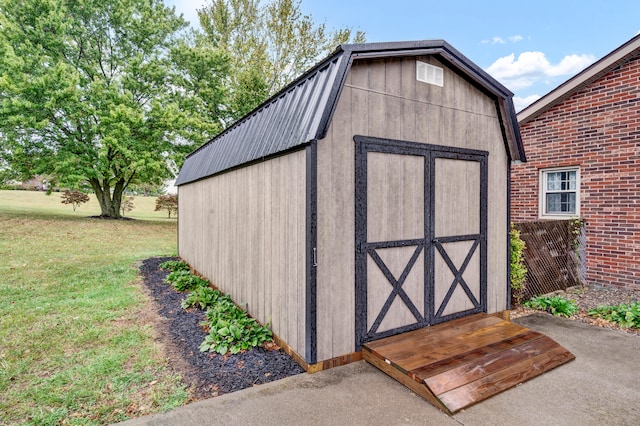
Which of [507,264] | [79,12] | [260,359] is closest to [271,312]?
[260,359]

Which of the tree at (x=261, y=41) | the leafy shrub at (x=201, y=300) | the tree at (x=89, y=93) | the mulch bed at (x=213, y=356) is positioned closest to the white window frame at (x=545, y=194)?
the mulch bed at (x=213, y=356)

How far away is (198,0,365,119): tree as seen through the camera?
17719 mm

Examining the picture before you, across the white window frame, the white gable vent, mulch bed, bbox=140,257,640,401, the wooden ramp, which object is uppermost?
the white gable vent

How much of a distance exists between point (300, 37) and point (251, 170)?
16.1 m

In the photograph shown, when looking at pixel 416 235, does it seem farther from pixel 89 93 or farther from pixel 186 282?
pixel 89 93

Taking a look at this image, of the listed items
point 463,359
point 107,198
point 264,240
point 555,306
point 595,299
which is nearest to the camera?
point 463,359

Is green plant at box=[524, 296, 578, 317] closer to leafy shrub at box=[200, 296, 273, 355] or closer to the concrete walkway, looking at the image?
the concrete walkway

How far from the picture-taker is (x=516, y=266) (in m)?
5.47

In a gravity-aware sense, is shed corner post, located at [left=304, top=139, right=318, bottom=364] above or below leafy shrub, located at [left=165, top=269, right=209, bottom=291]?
above

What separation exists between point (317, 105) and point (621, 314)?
17.3 ft

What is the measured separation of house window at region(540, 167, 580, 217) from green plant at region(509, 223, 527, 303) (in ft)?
8.99

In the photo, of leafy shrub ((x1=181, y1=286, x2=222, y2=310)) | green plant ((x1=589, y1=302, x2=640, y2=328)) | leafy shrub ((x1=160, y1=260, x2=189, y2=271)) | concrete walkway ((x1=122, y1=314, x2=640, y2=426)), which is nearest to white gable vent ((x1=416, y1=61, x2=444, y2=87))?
concrete walkway ((x1=122, y1=314, x2=640, y2=426))

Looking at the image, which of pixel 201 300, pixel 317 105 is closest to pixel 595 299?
pixel 317 105

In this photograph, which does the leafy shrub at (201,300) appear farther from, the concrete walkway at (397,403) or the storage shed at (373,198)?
the concrete walkway at (397,403)
